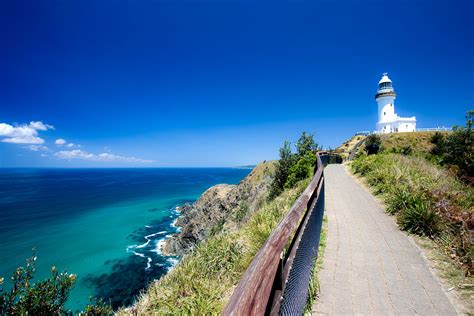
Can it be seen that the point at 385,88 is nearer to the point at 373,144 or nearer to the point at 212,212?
the point at 373,144

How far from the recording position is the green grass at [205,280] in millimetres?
4012

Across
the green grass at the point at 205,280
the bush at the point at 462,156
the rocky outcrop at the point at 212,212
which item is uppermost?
the bush at the point at 462,156

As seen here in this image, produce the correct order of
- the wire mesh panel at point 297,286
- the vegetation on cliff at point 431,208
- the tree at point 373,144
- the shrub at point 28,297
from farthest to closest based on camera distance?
the tree at point 373,144
the shrub at point 28,297
the vegetation on cliff at point 431,208
the wire mesh panel at point 297,286

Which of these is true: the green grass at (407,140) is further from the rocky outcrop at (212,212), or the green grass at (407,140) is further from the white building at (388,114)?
the rocky outcrop at (212,212)

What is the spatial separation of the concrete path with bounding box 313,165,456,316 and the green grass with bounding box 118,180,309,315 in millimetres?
1589

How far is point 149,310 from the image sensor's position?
13.9ft

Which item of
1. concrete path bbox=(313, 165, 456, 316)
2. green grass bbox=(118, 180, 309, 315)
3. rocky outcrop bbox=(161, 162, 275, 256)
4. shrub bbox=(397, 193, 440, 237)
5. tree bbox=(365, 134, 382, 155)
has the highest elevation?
tree bbox=(365, 134, 382, 155)

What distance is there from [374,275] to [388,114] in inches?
2936

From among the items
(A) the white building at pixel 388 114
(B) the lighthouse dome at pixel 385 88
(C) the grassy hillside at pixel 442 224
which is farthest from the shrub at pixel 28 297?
(B) the lighthouse dome at pixel 385 88

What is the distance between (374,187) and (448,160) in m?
11.9

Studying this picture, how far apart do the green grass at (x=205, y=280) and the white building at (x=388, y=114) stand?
70.3 metres

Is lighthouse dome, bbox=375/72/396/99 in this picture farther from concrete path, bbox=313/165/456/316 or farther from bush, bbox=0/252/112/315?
bush, bbox=0/252/112/315

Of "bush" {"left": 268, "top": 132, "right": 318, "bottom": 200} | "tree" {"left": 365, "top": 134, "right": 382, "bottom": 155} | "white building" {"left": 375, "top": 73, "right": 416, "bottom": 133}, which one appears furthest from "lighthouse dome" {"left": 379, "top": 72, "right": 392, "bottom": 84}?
"bush" {"left": 268, "top": 132, "right": 318, "bottom": 200}

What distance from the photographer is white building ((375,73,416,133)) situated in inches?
2415
